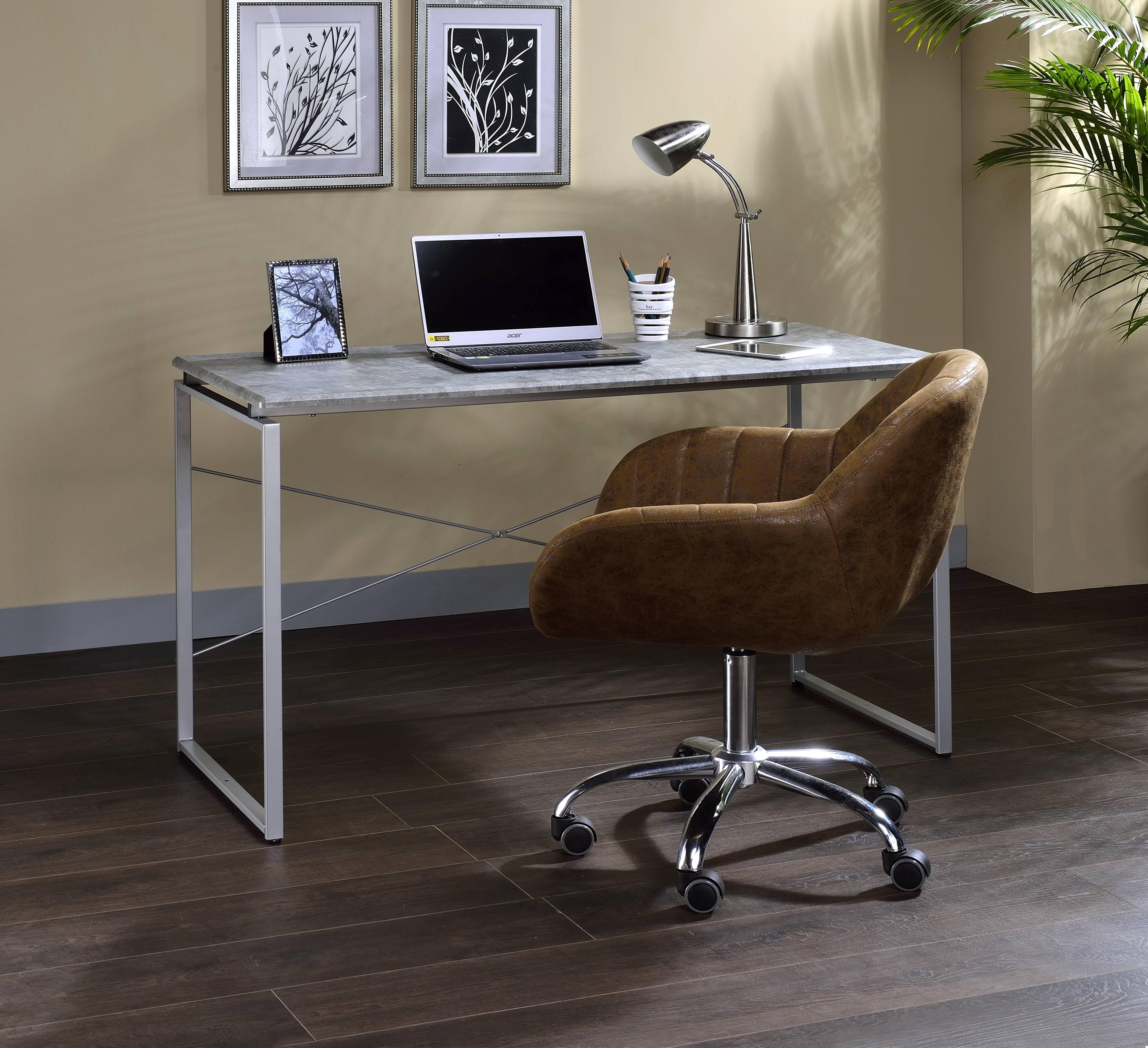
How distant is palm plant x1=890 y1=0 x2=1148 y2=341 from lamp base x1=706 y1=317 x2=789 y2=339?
1022 mm

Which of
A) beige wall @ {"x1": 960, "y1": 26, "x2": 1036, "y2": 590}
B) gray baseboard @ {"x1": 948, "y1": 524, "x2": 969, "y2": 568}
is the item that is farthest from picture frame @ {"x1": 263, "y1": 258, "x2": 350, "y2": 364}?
gray baseboard @ {"x1": 948, "y1": 524, "x2": 969, "y2": 568}

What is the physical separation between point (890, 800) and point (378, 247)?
6.76 ft

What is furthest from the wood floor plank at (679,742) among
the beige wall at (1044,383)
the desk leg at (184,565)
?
the beige wall at (1044,383)

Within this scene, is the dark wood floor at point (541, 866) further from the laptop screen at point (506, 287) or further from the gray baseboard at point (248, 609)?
the laptop screen at point (506, 287)

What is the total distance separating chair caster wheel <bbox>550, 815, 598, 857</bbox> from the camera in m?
2.73

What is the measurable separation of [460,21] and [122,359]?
1233mm

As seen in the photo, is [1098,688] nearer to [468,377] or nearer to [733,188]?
[733,188]

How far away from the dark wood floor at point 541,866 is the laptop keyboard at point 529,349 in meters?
0.83

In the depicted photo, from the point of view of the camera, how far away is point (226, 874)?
8.77ft

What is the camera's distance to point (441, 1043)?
2.13 metres

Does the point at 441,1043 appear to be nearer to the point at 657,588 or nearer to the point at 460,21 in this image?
the point at 657,588

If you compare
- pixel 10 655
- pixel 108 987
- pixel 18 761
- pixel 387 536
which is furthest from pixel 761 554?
pixel 10 655

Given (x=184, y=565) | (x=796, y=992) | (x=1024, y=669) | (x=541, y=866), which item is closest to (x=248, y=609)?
(x=184, y=565)

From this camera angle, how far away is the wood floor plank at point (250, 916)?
7.86 feet
